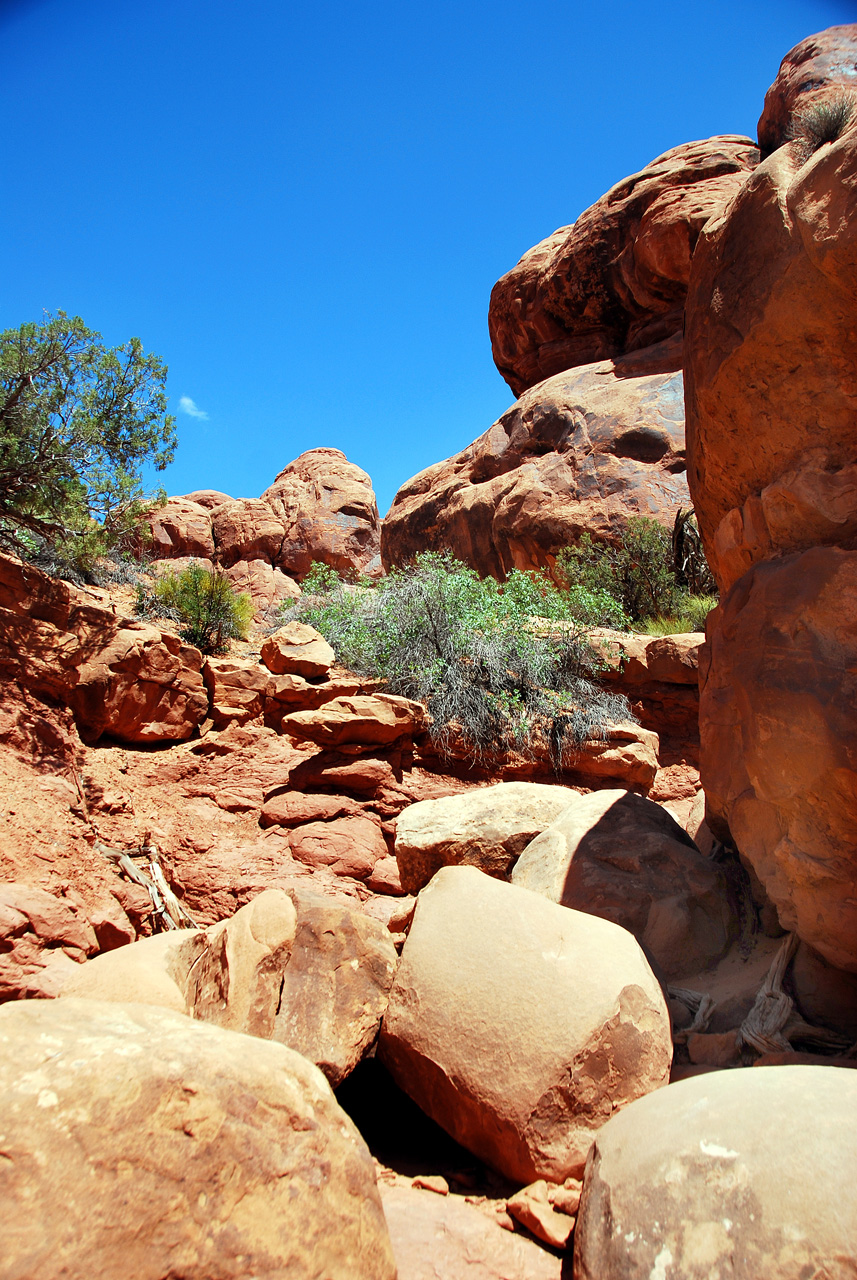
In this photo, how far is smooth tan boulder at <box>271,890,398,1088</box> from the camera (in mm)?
2830

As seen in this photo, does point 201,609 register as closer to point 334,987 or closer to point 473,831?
point 473,831

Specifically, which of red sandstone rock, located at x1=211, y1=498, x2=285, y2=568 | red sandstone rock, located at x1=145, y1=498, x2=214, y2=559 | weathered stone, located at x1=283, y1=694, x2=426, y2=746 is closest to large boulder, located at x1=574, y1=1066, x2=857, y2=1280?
weathered stone, located at x1=283, y1=694, x2=426, y2=746

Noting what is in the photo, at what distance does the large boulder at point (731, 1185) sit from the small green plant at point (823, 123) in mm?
3766

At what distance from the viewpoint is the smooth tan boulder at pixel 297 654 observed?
22.3ft

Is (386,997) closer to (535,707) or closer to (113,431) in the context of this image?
(535,707)

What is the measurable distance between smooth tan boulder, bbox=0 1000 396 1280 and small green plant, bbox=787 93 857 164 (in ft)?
14.0

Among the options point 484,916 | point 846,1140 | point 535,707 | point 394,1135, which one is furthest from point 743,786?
point 535,707

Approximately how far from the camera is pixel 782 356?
10.5 feet

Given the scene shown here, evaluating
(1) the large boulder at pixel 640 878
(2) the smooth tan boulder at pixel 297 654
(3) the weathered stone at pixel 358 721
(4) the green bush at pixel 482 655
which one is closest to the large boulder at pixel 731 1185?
(1) the large boulder at pixel 640 878

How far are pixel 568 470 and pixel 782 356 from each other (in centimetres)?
979

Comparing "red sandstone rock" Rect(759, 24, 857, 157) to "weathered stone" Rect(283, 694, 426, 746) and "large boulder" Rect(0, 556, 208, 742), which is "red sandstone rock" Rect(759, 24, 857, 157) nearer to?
"weathered stone" Rect(283, 694, 426, 746)

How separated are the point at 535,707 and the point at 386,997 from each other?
4.34 m

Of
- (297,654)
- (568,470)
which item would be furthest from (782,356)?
(568,470)

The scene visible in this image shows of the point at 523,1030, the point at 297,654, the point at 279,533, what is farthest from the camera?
the point at 279,533
